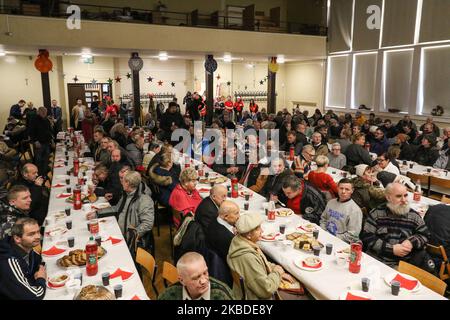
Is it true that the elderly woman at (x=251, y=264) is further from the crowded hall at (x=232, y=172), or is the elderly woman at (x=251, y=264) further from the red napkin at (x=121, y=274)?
the red napkin at (x=121, y=274)

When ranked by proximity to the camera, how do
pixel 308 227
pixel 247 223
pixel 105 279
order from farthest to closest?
pixel 308 227 < pixel 247 223 < pixel 105 279

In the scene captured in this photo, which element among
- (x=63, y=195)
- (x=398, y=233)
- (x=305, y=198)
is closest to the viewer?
(x=398, y=233)

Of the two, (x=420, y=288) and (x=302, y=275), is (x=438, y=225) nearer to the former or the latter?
(x=420, y=288)

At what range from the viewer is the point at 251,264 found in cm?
300

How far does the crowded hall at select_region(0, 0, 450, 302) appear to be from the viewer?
10.3 ft

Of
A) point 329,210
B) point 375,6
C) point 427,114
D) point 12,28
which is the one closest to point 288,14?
point 375,6

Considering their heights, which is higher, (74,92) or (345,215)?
(74,92)

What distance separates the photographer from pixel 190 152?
8633 mm

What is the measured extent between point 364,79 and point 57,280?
14.4 m

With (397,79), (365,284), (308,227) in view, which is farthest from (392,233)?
(397,79)

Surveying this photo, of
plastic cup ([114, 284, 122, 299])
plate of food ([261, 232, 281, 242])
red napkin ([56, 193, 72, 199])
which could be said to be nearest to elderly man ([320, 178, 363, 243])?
plate of food ([261, 232, 281, 242])

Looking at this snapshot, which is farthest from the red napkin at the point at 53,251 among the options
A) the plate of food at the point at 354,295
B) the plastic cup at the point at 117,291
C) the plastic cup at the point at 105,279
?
the plate of food at the point at 354,295

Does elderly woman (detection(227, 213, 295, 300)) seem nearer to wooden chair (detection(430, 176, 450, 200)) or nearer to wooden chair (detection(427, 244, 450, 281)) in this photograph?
wooden chair (detection(427, 244, 450, 281))

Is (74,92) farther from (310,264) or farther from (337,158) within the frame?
(310,264)
